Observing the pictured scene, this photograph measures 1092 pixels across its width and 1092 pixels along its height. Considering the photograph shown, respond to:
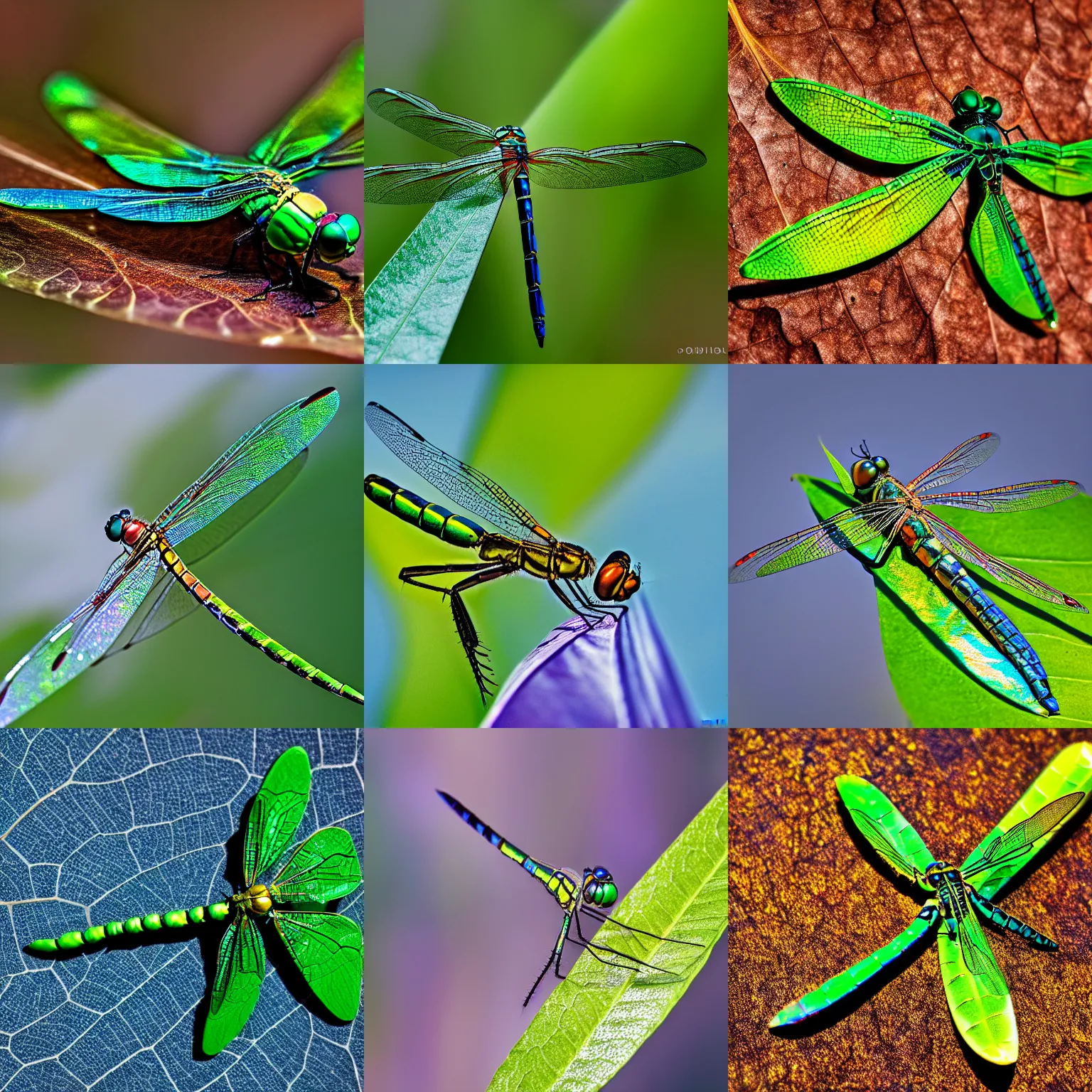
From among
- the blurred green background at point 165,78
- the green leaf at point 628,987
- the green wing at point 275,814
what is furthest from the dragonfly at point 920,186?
the green wing at point 275,814

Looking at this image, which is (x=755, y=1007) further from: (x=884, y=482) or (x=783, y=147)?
(x=783, y=147)

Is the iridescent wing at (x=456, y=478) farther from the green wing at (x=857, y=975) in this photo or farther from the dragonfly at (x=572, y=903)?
the green wing at (x=857, y=975)

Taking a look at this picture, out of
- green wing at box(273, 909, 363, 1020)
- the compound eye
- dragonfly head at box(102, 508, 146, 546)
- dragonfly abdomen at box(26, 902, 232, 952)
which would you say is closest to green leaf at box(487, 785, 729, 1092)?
green wing at box(273, 909, 363, 1020)

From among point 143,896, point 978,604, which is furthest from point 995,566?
point 143,896

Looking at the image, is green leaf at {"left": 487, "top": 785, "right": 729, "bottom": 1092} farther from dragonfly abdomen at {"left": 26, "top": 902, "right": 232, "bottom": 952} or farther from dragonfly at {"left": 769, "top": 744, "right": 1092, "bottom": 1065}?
dragonfly abdomen at {"left": 26, "top": 902, "right": 232, "bottom": 952}

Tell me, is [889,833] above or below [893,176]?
below

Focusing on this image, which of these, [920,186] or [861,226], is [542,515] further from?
[920,186]
